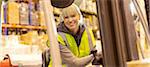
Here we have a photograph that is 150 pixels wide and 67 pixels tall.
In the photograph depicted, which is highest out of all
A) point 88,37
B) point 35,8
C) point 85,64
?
point 35,8

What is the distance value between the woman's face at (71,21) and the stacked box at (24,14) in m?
2.03

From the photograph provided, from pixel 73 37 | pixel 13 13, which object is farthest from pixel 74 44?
pixel 13 13

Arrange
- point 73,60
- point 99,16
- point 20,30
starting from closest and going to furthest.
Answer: point 99,16, point 73,60, point 20,30

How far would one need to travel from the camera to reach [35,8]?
10.8ft

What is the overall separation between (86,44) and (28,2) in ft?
7.36

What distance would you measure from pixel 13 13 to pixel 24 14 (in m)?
0.17

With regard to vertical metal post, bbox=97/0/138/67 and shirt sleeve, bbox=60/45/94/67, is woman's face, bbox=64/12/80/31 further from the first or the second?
vertical metal post, bbox=97/0/138/67

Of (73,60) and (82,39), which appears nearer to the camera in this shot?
(73,60)

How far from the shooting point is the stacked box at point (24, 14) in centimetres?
307

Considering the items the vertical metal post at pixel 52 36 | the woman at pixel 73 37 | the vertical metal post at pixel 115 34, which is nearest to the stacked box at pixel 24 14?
the woman at pixel 73 37

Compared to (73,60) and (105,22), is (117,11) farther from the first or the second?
(73,60)

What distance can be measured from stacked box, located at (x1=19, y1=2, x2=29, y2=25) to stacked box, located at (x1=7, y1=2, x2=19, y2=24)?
2.3 inches

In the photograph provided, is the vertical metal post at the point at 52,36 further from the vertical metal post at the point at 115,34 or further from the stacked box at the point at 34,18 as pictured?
the stacked box at the point at 34,18

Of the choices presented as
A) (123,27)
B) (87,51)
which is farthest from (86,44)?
(123,27)
